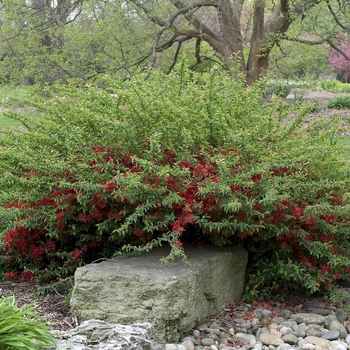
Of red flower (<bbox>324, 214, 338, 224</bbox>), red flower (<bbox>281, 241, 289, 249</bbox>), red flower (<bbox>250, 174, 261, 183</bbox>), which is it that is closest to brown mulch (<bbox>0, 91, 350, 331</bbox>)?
red flower (<bbox>281, 241, 289, 249</bbox>)

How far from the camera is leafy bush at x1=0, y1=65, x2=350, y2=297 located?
365 cm

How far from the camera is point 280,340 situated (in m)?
3.41

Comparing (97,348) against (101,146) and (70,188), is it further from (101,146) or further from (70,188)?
(101,146)

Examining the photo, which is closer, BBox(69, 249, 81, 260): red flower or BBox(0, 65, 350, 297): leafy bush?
BBox(0, 65, 350, 297): leafy bush

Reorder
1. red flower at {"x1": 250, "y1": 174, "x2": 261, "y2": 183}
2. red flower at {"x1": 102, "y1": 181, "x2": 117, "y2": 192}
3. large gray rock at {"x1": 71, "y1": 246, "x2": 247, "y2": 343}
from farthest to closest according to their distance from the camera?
red flower at {"x1": 250, "y1": 174, "x2": 261, "y2": 183} → red flower at {"x1": 102, "y1": 181, "x2": 117, "y2": 192} → large gray rock at {"x1": 71, "y1": 246, "x2": 247, "y2": 343}

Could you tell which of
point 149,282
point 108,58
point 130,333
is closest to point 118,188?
Answer: point 149,282

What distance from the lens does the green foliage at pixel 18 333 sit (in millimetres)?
2379

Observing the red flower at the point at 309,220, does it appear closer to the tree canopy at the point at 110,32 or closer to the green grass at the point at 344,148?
the green grass at the point at 344,148

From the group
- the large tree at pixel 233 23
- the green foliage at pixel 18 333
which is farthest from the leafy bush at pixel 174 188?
the large tree at pixel 233 23

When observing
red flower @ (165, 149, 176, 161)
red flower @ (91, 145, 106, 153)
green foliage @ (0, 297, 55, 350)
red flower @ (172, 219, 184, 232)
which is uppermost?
red flower @ (91, 145, 106, 153)

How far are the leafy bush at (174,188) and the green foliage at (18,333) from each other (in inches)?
43.5

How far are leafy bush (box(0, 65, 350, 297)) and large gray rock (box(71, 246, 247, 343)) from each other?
0.62 ft

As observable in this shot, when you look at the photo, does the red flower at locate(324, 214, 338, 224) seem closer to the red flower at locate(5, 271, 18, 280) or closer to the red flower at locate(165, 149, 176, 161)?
the red flower at locate(165, 149, 176, 161)

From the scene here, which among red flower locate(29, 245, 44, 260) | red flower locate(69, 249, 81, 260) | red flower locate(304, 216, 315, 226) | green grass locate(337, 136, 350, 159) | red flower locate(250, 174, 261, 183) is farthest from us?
green grass locate(337, 136, 350, 159)
